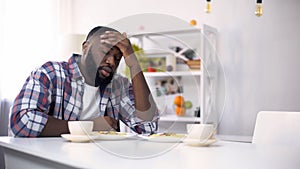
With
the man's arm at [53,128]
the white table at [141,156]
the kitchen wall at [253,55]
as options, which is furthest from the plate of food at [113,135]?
the kitchen wall at [253,55]

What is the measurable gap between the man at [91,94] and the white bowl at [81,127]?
0.02 m

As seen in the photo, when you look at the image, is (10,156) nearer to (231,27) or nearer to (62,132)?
(62,132)

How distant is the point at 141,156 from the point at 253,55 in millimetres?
2133

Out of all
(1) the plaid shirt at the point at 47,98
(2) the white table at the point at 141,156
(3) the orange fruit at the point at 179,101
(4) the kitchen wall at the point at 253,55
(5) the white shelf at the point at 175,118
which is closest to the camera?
(2) the white table at the point at 141,156

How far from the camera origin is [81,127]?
104 centimetres

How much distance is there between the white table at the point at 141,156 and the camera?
69cm

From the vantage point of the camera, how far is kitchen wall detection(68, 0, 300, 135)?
2.59m

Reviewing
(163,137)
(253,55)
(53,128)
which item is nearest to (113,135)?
(163,137)

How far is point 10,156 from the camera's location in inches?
40.6

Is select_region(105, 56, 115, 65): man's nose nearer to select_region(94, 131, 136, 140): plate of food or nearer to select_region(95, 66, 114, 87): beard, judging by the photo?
select_region(95, 66, 114, 87): beard

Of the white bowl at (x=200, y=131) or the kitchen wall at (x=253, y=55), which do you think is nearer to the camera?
the white bowl at (x=200, y=131)

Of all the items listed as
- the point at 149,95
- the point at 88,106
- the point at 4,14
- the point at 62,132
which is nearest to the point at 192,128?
the point at 149,95

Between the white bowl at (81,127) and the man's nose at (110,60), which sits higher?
the man's nose at (110,60)

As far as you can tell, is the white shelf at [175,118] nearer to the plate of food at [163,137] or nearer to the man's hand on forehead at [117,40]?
the plate of food at [163,137]
